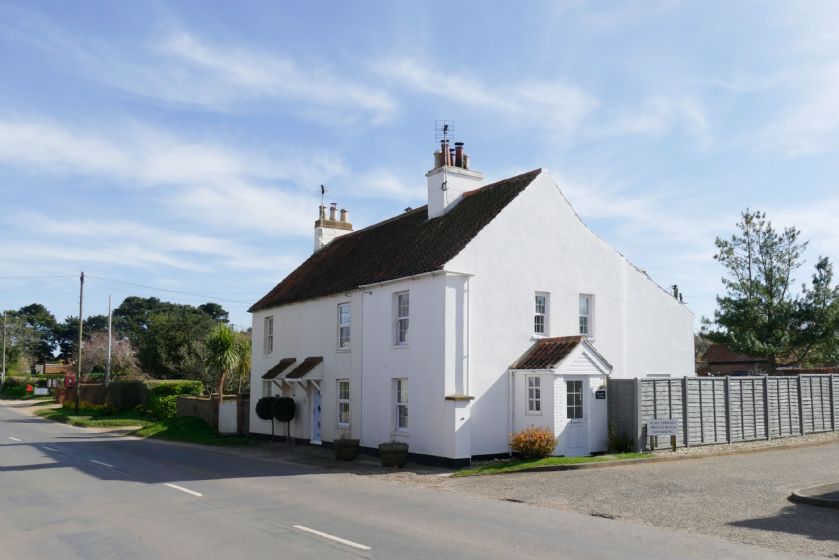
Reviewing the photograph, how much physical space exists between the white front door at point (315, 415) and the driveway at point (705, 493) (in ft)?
31.0

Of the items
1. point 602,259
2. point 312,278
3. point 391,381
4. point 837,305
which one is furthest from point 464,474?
point 837,305

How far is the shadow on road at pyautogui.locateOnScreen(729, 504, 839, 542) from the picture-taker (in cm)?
1134

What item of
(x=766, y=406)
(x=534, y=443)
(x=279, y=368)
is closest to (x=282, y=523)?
(x=534, y=443)

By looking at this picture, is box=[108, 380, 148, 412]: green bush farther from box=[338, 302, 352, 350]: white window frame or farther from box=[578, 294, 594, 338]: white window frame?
box=[578, 294, 594, 338]: white window frame

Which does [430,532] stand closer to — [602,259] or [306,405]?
[602,259]

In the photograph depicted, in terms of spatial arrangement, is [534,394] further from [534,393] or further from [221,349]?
[221,349]

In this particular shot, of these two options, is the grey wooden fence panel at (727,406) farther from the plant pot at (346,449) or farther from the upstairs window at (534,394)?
the plant pot at (346,449)

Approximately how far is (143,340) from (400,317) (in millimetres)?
50799

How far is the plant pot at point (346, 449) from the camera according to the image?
22797mm

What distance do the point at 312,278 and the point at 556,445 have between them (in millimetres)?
13643

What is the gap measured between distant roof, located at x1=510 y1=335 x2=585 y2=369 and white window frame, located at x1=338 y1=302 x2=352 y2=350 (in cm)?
672

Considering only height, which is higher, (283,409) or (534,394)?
(534,394)

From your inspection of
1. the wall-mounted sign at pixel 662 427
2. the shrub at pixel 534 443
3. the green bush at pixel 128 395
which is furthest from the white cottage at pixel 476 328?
the green bush at pixel 128 395

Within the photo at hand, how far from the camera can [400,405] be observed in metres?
22.9
